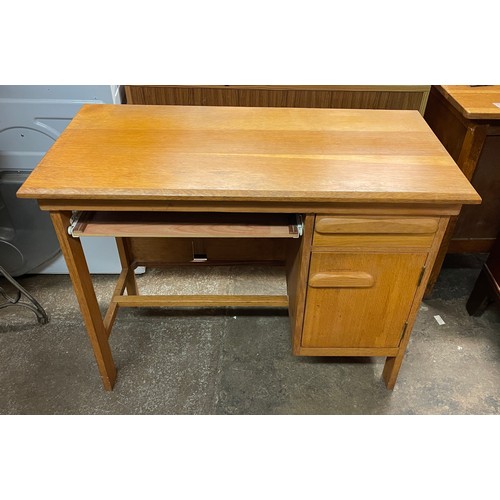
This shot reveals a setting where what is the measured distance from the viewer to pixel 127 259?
195 cm

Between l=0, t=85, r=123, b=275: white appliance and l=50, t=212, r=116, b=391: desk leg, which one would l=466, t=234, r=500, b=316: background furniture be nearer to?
l=50, t=212, r=116, b=391: desk leg

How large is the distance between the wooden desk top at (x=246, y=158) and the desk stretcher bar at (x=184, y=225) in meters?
0.15

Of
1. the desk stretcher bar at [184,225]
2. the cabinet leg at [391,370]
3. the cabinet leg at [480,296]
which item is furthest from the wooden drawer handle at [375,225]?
the cabinet leg at [480,296]

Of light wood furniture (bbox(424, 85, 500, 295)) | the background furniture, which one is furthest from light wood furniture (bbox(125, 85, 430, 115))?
the background furniture

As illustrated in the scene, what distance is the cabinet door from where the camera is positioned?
1.33 m

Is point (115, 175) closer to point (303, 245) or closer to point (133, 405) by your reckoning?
point (303, 245)

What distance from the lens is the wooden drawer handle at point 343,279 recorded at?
1.35m

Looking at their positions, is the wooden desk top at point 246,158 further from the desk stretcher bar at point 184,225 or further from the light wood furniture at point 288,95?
A: the light wood furniture at point 288,95

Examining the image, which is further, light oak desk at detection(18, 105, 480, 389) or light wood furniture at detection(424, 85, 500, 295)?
light wood furniture at detection(424, 85, 500, 295)

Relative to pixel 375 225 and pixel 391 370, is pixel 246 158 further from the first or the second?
pixel 391 370

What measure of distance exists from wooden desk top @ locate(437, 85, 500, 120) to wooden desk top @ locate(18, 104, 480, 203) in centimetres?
20

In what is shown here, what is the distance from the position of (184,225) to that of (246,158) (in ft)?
0.91

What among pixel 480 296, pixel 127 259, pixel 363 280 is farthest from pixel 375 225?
pixel 127 259

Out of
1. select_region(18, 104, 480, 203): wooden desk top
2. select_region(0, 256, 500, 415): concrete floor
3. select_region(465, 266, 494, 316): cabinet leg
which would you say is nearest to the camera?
select_region(18, 104, 480, 203): wooden desk top
